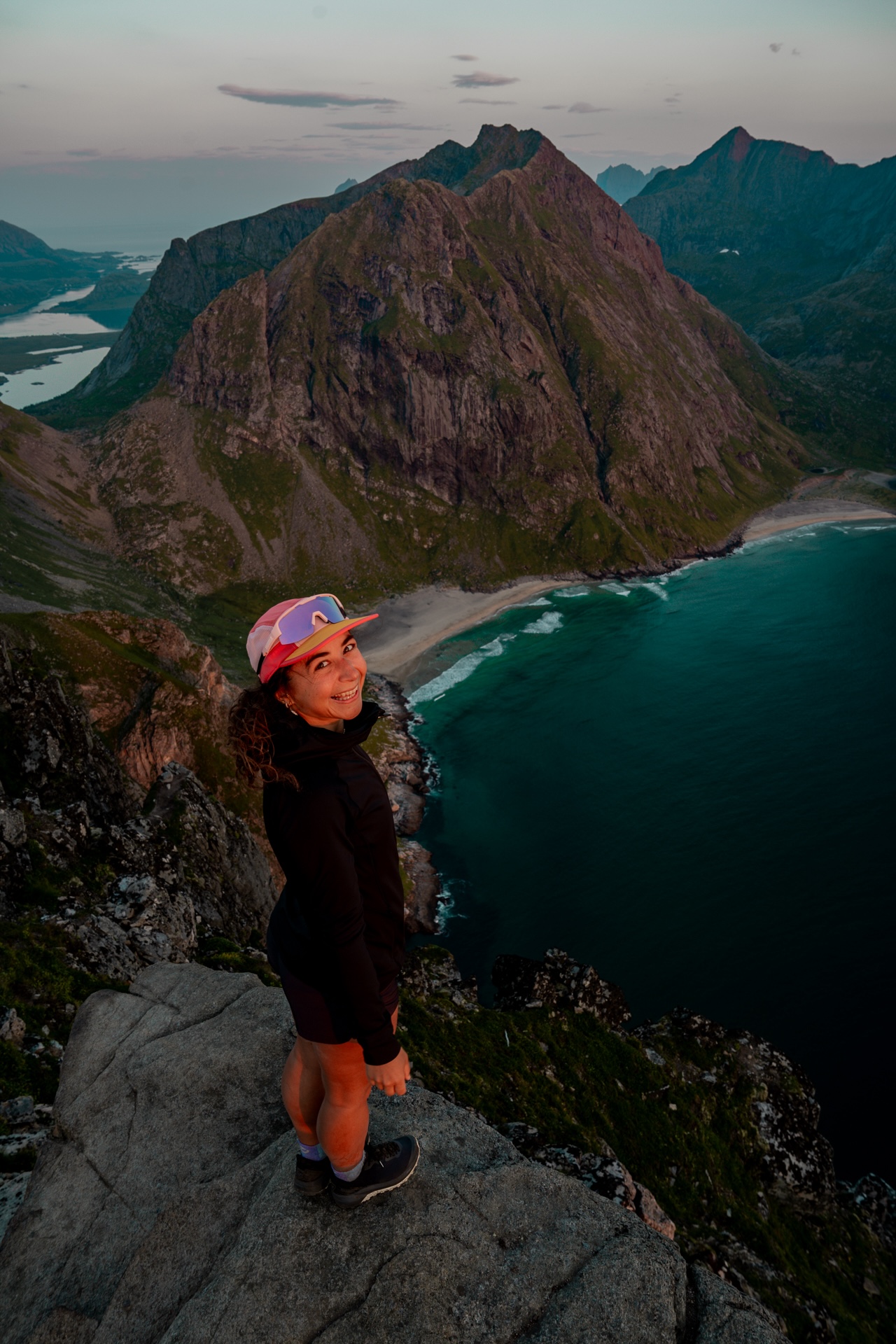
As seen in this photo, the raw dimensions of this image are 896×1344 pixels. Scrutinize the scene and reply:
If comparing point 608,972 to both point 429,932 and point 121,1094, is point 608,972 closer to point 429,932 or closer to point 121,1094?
point 429,932

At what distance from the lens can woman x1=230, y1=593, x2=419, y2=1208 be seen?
19.6 feet

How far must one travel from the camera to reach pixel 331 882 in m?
5.89

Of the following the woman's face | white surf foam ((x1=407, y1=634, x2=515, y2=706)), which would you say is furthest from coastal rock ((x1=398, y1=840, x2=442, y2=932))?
the woman's face

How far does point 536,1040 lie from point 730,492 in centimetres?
19743

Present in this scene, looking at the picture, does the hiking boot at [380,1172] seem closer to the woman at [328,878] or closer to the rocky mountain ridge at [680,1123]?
the woman at [328,878]

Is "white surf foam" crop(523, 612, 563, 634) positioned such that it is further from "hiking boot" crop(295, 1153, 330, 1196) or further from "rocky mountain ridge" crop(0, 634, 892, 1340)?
"hiking boot" crop(295, 1153, 330, 1196)

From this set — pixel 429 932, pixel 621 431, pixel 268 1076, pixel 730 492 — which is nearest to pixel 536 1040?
pixel 268 1076

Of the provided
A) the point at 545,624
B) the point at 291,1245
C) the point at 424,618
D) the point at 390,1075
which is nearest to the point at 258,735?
the point at 390,1075

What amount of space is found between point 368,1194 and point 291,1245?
2.82 feet

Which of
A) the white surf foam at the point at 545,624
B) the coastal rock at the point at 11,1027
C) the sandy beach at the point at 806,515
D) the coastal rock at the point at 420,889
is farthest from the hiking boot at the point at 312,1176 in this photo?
the sandy beach at the point at 806,515

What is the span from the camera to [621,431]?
184 m

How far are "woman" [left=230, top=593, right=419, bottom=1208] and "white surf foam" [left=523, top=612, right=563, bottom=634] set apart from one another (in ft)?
393

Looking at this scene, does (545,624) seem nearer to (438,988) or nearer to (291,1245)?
(438,988)

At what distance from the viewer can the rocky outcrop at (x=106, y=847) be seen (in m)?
17.1
